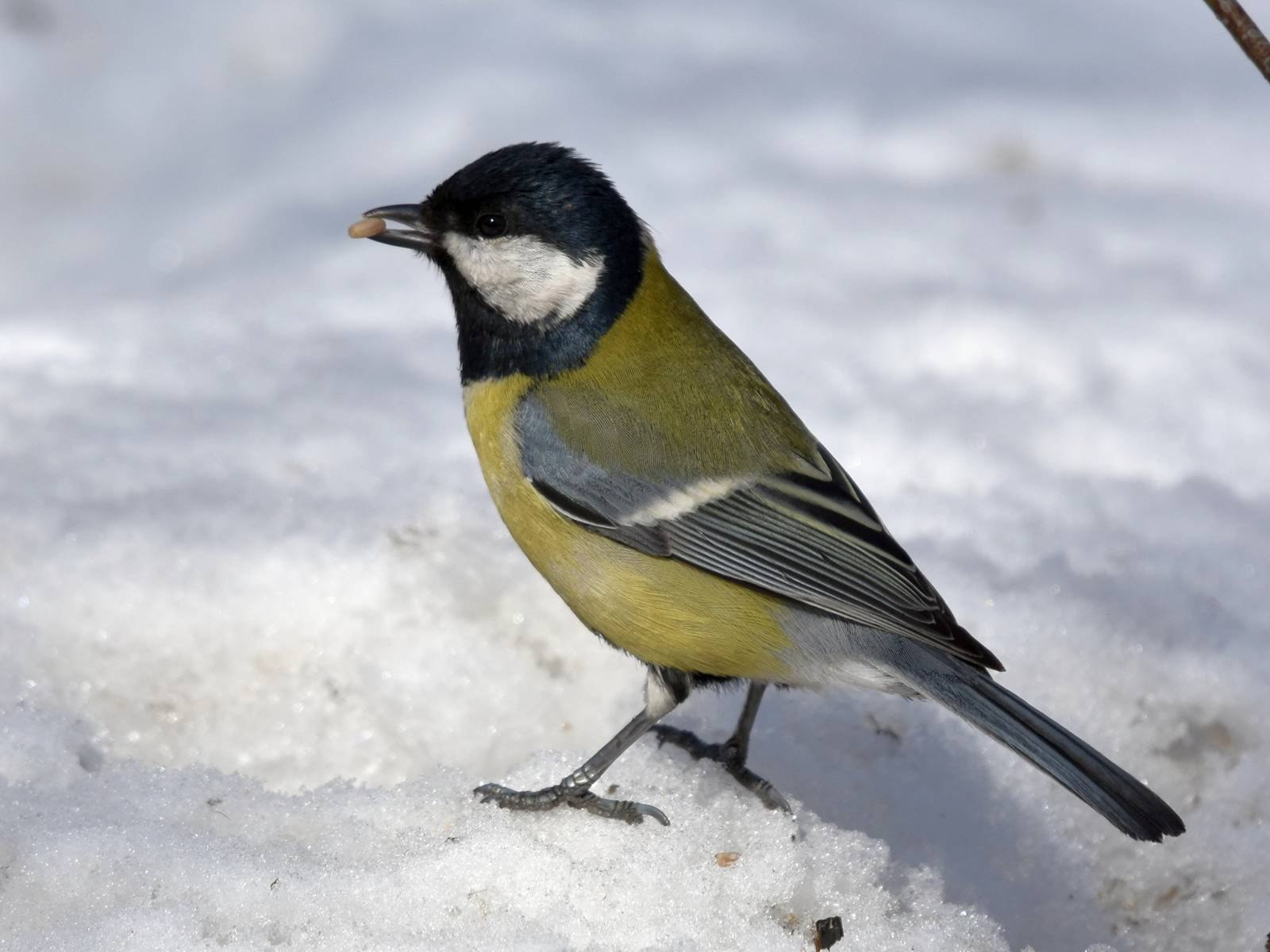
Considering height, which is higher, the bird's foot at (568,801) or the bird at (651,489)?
the bird at (651,489)

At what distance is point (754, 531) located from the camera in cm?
267

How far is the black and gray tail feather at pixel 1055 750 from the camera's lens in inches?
90.6

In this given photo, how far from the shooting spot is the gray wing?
2.62 metres

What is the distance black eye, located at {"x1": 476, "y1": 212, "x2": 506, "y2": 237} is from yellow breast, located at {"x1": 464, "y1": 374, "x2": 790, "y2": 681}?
0.44m

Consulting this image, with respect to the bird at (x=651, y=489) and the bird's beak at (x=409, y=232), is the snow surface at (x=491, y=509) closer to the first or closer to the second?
the bird at (x=651, y=489)

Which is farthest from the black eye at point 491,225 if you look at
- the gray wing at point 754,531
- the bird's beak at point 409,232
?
the gray wing at point 754,531

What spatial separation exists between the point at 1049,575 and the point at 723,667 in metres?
1.15

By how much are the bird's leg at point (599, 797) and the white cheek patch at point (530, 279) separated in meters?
0.74

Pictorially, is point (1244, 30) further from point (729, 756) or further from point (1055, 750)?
point (729, 756)

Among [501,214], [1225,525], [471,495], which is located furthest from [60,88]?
[1225,525]

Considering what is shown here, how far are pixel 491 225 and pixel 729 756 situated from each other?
1158 mm

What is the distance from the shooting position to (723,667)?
8.70 ft

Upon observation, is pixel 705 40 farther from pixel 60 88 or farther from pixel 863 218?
pixel 60 88

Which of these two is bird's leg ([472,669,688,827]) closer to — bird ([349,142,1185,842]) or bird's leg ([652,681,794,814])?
bird ([349,142,1185,842])
